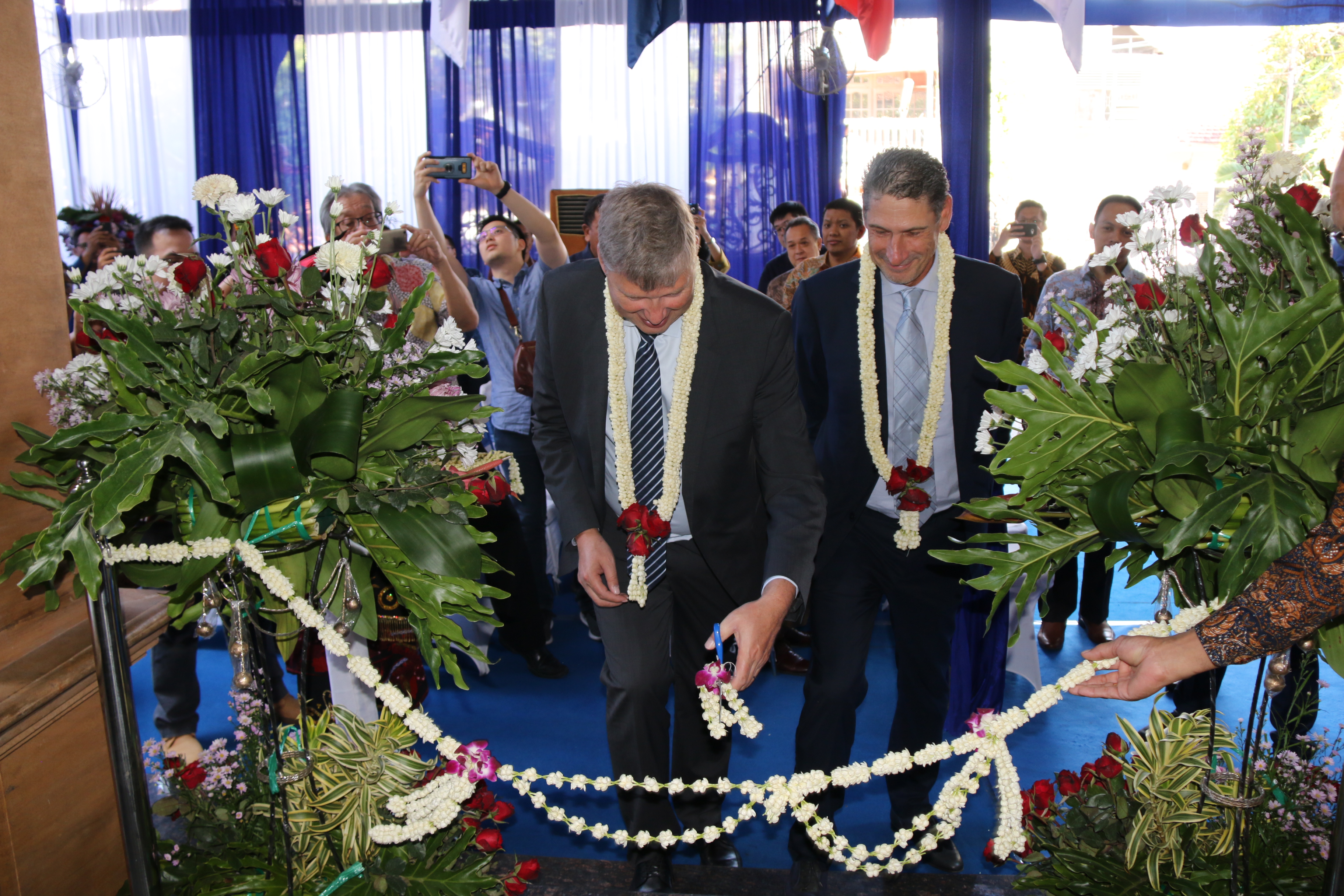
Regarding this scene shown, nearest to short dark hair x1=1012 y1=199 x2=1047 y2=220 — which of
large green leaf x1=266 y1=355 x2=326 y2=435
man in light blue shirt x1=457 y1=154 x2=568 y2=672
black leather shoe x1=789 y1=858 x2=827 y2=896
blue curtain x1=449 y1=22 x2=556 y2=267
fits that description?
man in light blue shirt x1=457 y1=154 x2=568 y2=672

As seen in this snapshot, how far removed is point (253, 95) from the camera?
20.5 ft

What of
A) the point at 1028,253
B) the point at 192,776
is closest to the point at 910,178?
the point at 192,776

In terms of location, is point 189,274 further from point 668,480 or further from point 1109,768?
point 1109,768

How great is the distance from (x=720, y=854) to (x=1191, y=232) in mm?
A: 1818

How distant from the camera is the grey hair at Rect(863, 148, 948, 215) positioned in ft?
7.34

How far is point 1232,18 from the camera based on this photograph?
5613 millimetres

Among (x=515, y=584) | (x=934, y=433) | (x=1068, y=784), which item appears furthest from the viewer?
(x=515, y=584)

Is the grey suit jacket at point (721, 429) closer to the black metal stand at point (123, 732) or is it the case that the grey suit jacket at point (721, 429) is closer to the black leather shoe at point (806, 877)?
the black leather shoe at point (806, 877)

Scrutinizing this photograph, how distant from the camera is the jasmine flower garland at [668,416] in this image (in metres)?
2.09

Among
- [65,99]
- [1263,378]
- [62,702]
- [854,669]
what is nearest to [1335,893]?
[1263,378]

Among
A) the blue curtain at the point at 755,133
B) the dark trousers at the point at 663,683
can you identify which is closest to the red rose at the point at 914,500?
the dark trousers at the point at 663,683

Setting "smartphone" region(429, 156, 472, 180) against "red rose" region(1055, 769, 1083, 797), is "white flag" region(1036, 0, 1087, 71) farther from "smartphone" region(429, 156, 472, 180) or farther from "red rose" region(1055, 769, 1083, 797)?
"red rose" region(1055, 769, 1083, 797)

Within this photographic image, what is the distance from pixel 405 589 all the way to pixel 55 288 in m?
0.84

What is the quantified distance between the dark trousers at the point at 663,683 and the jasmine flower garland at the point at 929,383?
0.52 metres
